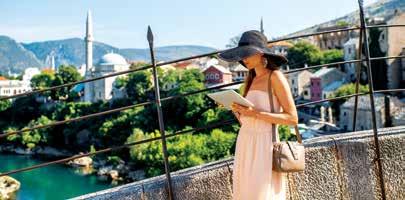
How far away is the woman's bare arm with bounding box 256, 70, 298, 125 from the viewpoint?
265cm

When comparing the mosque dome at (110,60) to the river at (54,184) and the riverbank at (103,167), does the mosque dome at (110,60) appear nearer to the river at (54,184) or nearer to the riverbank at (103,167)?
the riverbank at (103,167)

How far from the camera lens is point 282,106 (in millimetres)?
2676

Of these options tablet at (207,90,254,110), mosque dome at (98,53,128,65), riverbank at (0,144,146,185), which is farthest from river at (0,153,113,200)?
tablet at (207,90,254,110)

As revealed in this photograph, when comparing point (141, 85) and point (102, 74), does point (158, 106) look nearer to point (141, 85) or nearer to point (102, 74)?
point (141, 85)

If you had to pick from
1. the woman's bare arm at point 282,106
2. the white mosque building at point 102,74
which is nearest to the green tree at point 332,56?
the white mosque building at point 102,74

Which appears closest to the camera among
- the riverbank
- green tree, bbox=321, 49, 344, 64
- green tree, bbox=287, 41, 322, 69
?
the riverbank

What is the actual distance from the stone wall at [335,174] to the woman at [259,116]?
0.65m

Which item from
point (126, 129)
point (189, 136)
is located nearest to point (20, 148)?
point (126, 129)

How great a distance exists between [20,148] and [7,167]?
8.30 meters

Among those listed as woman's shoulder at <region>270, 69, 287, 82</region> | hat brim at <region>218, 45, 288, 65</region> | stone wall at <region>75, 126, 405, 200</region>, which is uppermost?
hat brim at <region>218, 45, 288, 65</region>

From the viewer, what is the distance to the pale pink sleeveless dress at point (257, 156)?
2.72m

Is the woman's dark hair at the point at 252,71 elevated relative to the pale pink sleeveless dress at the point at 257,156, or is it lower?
elevated

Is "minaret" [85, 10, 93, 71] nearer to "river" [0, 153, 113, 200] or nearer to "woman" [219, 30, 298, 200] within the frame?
"river" [0, 153, 113, 200]

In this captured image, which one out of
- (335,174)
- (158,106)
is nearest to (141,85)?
(335,174)
